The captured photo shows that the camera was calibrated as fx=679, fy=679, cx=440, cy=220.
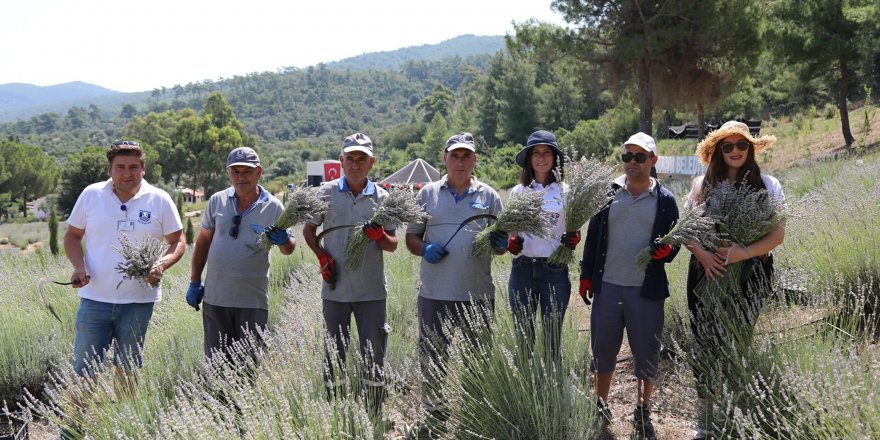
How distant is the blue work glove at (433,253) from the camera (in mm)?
3828

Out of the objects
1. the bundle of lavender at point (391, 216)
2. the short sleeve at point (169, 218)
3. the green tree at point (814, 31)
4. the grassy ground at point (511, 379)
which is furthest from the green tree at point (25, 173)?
the bundle of lavender at point (391, 216)

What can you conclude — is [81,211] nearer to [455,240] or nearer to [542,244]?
[455,240]

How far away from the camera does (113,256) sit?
4160 mm

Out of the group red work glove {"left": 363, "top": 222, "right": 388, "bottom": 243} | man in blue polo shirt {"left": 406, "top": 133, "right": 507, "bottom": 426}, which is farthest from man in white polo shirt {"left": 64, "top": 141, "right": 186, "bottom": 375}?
man in blue polo shirt {"left": 406, "top": 133, "right": 507, "bottom": 426}

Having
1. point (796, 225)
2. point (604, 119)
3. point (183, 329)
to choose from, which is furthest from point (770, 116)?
point (183, 329)

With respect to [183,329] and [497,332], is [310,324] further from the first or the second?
[183,329]

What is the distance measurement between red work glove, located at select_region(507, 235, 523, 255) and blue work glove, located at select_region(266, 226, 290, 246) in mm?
1348

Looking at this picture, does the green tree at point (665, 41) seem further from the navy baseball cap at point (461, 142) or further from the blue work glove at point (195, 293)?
the blue work glove at point (195, 293)

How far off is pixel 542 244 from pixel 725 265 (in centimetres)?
97

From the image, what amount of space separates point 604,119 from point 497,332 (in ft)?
146

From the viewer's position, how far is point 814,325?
3625 mm

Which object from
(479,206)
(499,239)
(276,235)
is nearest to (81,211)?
(276,235)

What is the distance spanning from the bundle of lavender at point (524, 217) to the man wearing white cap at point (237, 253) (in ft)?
4.47

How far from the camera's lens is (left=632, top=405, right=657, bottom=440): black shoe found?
354cm
